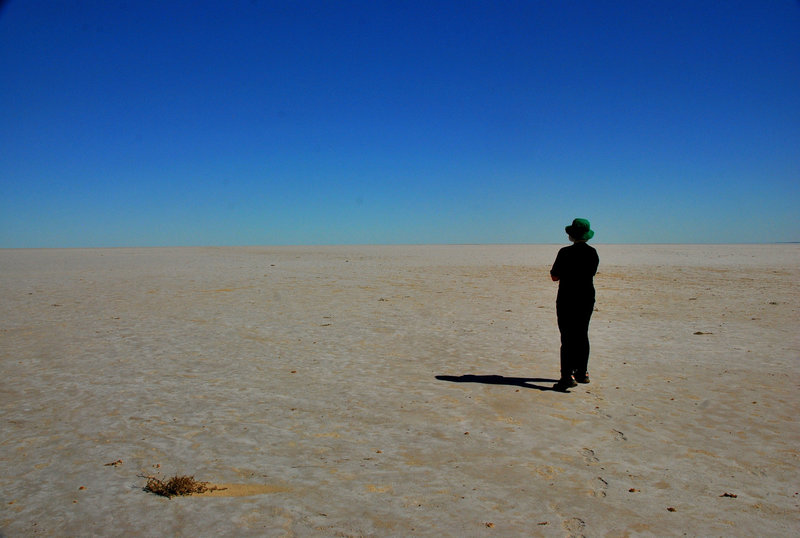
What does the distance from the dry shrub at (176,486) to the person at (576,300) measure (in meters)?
3.79

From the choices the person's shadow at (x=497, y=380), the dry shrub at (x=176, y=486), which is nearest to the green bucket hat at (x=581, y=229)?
the person's shadow at (x=497, y=380)

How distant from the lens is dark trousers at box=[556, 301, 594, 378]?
5816 mm

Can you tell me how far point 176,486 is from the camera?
10.9 ft

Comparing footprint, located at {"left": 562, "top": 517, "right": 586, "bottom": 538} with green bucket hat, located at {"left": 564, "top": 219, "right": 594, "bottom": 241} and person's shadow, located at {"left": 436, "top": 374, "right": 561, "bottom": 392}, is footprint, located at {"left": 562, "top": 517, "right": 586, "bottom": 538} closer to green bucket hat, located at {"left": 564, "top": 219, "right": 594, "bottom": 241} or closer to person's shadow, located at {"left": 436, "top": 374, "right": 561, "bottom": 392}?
person's shadow, located at {"left": 436, "top": 374, "right": 561, "bottom": 392}

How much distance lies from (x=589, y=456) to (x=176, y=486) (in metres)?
2.79

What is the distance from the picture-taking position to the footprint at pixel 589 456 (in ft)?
12.5

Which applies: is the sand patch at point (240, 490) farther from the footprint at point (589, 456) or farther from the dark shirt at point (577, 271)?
the dark shirt at point (577, 271)

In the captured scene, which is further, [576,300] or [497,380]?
[497,380]

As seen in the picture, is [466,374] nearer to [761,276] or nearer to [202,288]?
[202,288]

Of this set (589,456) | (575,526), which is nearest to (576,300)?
(589,456)

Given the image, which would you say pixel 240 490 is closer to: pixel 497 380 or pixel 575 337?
pixel 497 380

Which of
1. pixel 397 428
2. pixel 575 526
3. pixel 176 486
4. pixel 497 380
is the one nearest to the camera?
pixel 575 526

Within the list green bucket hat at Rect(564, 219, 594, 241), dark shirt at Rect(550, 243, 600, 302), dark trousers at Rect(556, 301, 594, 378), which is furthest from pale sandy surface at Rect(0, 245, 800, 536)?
green bucket hat at Rect(564, 219, 594, 241)

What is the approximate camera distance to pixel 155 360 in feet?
23.2
